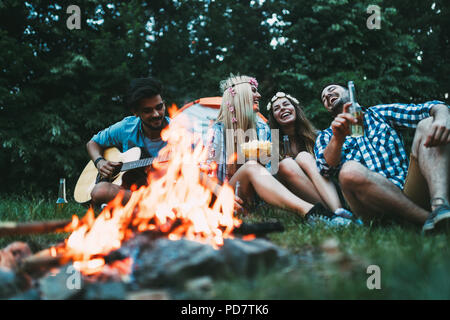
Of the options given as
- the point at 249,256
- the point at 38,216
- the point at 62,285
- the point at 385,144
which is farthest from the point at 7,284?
the point at 385,144

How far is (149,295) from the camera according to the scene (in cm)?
146

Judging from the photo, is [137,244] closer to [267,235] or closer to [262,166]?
[267,235]

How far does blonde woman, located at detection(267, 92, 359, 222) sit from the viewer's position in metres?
3.07

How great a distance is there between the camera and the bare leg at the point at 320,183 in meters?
2.97

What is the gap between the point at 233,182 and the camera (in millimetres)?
3328

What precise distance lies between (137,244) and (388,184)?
175 centimetres

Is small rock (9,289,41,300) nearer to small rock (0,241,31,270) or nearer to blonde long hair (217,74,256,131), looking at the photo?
small rock (0,241,31,270)

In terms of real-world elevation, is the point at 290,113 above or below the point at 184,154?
above

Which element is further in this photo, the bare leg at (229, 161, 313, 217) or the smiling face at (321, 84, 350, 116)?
the smiling face at (321, 84, 350, 116)

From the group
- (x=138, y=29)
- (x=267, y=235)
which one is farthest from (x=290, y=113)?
(x=138, y=29)

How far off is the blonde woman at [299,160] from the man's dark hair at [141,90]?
53.3 inches

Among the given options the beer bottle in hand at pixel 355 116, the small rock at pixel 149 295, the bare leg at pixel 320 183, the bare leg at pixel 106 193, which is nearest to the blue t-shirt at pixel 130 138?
the bare leg at pixel 106 193

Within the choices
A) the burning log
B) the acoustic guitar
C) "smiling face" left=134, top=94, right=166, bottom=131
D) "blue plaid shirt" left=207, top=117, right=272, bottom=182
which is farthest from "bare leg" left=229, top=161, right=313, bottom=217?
the burning log

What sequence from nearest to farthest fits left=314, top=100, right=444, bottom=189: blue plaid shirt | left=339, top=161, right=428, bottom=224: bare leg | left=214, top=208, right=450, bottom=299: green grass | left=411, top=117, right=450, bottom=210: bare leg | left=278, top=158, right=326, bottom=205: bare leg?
1. left=214, top=208, right=450, bottom=299: green grass
2. left=411, top=117, right=450, bottom=210: bare leg
3. left=339, top=161, right=428, bottom=224: bare leg
4. left=314, top=100, right=444, bottom=189: blue plaid shirt
5. left=278, top=158, right=326, bottom=205: bare leg
